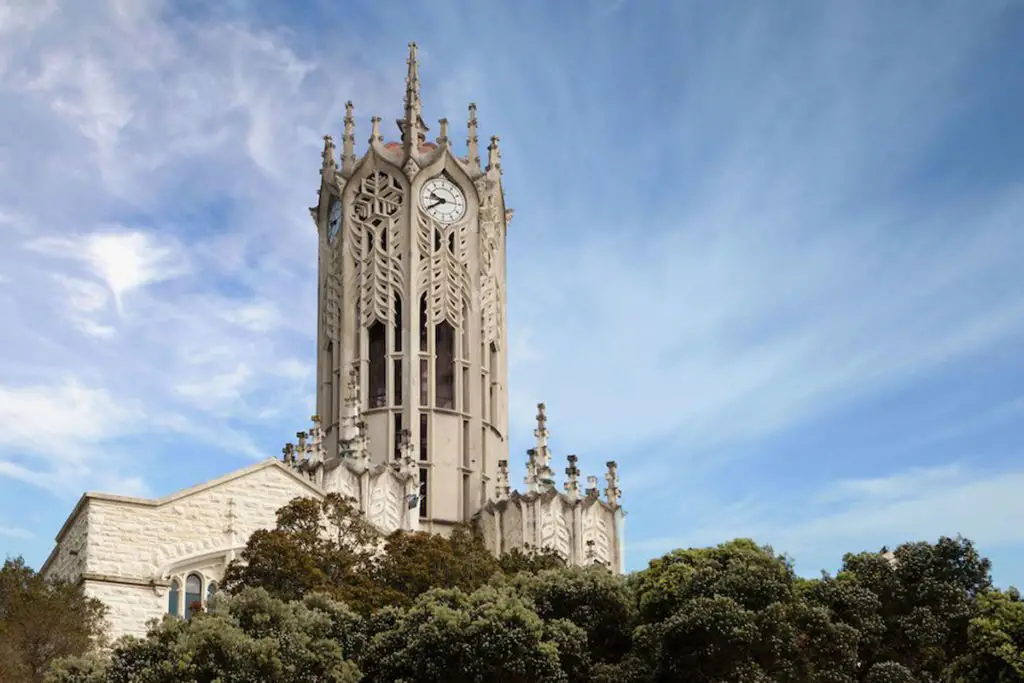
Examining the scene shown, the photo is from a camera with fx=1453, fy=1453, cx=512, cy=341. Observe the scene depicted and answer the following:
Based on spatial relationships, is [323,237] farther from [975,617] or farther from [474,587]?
[975,617]

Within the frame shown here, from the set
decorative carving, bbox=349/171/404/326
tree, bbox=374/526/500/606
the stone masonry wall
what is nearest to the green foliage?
tree, bbox=374/526/500/606

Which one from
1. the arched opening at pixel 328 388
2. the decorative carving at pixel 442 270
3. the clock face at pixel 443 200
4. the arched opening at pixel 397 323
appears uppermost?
the clock face at pixel 443 200

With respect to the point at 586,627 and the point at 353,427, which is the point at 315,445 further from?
the point at 586,627

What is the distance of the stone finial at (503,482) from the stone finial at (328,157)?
1694 centimetres

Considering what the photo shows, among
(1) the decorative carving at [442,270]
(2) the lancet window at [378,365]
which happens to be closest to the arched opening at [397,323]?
(2) the lancet window at [378,365]

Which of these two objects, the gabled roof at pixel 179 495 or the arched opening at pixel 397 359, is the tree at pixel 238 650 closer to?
the gabled roof at pixel 179 495

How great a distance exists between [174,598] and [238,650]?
9.87 m

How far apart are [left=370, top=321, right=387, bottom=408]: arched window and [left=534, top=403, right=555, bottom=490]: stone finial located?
7824mm

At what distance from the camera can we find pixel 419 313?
214ft

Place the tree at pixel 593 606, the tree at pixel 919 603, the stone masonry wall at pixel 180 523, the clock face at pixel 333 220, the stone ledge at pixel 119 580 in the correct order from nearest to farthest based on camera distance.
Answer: the tree at pixel 919 603
the tree at pixel 593 606
the stone ledge at pixel 119 580
the stone masonry wall at pixel 180 523
the clock face at pixel 333 220

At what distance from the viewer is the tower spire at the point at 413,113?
6738 cm

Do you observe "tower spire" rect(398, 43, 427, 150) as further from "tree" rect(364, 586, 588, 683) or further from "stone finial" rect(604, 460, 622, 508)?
"tree" rect(364, 586, 588, 683)

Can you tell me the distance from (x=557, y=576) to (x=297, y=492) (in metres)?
9.97

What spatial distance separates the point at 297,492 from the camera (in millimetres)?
41219
